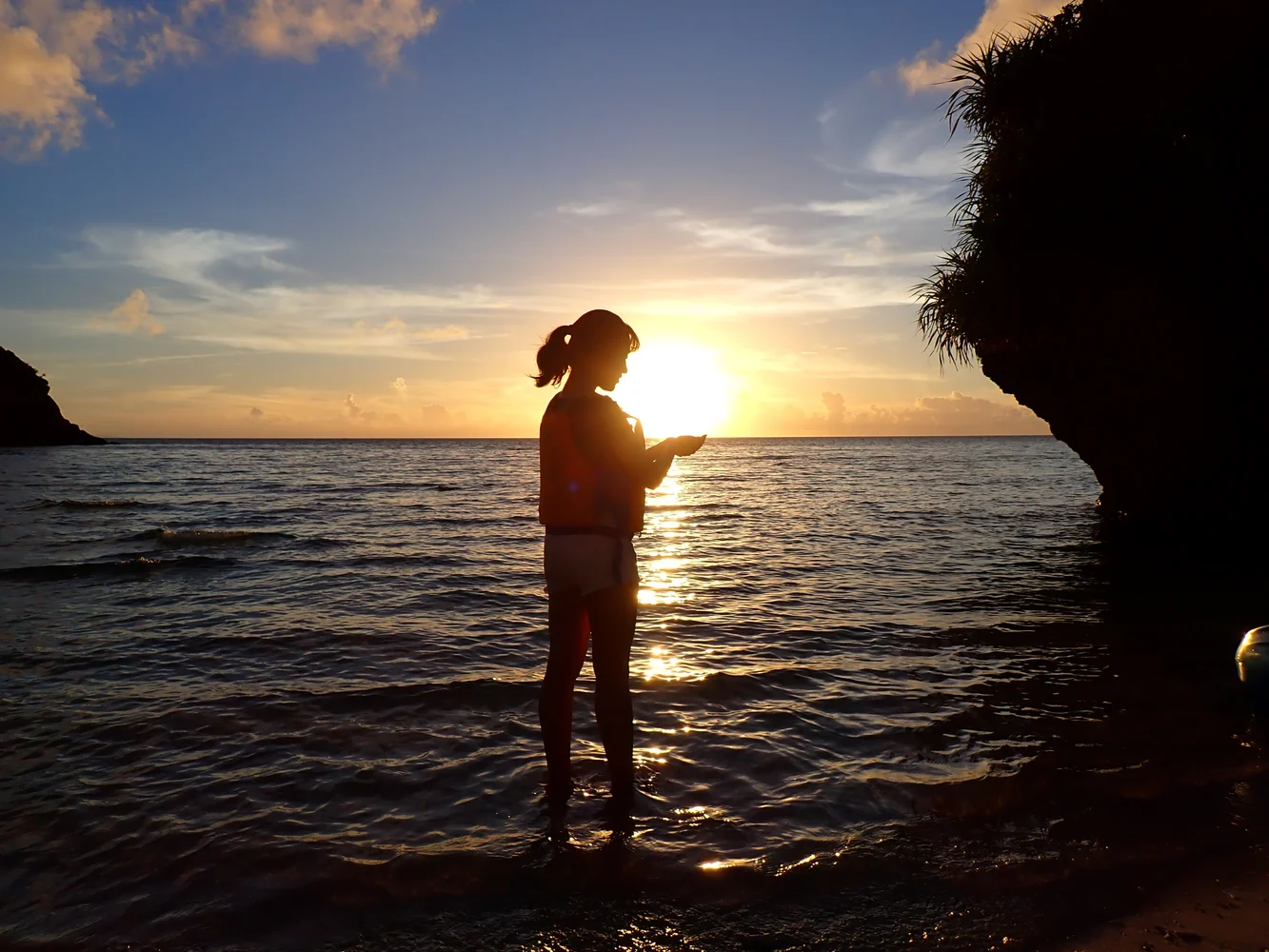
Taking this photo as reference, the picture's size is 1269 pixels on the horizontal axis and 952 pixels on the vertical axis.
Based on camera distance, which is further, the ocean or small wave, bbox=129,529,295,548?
small wave, bbox=129,529,295,548

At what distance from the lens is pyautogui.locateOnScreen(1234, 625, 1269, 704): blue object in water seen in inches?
219

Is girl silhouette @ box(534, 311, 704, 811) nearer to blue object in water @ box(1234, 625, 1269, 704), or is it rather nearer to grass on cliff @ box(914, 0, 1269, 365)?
blue object in water @ box(1234, 625, 1269, 704)

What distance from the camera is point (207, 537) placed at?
57.6 feet

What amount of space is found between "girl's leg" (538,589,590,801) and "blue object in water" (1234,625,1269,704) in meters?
5.06

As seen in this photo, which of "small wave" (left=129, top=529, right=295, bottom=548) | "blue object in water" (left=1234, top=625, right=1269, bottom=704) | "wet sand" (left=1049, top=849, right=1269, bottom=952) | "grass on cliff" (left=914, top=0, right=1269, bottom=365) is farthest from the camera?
"small wave" (left=129, top=529, right=295, bottom=548)

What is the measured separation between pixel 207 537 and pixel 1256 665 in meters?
18.7

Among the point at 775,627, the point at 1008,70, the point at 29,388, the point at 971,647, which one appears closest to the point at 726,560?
the point at 775,627

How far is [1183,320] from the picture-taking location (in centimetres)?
1319

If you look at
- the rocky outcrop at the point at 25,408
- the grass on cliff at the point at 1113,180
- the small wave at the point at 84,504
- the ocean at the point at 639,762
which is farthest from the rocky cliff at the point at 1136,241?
the rocky outcrop at the point at 25,408

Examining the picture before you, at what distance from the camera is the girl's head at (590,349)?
158 inches

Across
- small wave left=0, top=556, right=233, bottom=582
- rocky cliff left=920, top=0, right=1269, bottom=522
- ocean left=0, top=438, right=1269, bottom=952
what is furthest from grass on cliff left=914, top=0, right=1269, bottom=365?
small wave left=0, top=556, right=233, bottom=582

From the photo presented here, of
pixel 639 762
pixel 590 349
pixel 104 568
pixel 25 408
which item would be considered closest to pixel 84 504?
pixel 104 568

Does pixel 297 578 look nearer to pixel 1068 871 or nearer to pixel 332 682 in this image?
pixel 332 682

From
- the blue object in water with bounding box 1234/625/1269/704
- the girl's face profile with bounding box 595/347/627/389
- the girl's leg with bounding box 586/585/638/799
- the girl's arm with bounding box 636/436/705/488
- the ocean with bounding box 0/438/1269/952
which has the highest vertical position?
the girl's face profile with bounding box 595/347/627/389
